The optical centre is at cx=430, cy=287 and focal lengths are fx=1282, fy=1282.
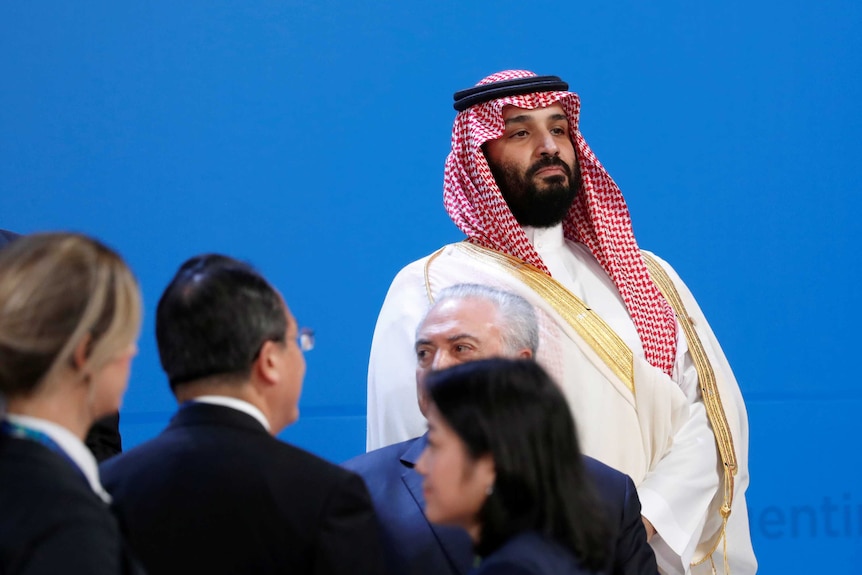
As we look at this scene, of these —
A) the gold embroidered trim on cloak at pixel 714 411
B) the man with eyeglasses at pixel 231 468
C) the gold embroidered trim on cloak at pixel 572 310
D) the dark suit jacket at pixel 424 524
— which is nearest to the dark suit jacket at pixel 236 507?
the man with eyeglasses at pixel 231 468

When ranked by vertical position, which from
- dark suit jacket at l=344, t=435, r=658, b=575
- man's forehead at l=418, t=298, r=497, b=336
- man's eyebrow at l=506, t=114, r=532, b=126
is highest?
man's eyebrow at l=506, t=114, r=532, b=126

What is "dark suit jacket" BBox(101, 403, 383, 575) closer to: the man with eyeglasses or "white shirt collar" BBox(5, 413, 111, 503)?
the man with eyeglasses

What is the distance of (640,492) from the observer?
2.87 m

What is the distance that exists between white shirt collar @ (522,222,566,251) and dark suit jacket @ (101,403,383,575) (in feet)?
5.63

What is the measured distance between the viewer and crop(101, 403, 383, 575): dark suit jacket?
5.31 ft

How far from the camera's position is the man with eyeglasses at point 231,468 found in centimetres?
162

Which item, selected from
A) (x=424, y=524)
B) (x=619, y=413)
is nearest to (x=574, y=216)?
(x=619, y=413)

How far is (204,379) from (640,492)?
4.74 feet

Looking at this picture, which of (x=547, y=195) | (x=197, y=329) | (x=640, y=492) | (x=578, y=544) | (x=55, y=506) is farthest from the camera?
(x=547, y=195)

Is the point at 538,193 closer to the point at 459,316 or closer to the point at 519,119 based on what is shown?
the point at 519,119

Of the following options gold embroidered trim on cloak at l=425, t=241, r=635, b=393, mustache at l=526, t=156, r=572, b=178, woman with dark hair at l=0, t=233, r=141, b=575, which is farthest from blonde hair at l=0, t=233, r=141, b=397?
mustache at l=526, t=156, r=572, b=178

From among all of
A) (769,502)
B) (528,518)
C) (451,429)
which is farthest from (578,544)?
(769,502)

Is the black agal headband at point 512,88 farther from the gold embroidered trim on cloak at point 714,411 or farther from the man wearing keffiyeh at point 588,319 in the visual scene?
the gold embroidered trim on cloak at point 714,411

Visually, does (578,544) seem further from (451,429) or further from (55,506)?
(55,506)
